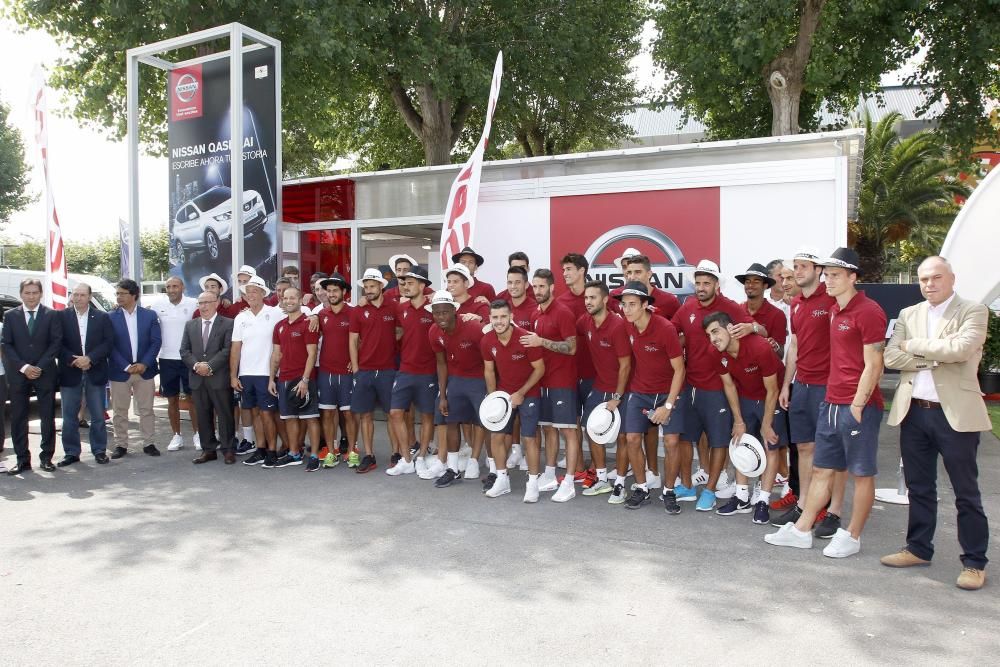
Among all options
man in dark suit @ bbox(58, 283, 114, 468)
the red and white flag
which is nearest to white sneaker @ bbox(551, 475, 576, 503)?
man in dark suit @ bbox(58, 283, 114, 468)

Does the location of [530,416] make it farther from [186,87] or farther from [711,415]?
[186,87]

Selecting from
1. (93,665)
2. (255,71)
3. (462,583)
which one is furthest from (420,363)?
(255,71)

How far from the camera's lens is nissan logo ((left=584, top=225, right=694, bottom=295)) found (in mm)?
8328

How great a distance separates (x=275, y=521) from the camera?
5754mm

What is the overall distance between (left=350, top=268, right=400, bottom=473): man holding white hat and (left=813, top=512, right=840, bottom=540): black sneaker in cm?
382

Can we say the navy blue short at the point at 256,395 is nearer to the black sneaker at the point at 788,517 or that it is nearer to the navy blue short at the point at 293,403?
the navy blue short at the point at 293,403

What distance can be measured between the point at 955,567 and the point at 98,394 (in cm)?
Answer: 776

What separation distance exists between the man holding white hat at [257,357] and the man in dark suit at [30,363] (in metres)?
1.71

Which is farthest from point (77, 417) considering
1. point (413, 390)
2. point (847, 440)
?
point (847, 440)

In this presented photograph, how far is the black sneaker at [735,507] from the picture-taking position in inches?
233

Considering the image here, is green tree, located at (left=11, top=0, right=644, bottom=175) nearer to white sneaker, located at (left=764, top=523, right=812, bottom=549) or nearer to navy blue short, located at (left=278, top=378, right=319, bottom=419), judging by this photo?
navy blue short, located at (left=278, top=378, right=319, bottom=419)

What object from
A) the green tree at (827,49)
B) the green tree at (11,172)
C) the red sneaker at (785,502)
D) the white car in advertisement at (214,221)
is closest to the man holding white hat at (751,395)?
the red sneaker at (785,502)

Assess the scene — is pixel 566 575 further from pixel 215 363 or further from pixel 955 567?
pixel 215 363

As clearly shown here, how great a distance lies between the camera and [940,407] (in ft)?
14.8
